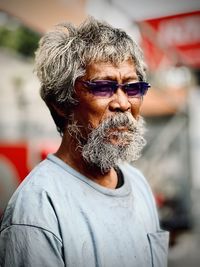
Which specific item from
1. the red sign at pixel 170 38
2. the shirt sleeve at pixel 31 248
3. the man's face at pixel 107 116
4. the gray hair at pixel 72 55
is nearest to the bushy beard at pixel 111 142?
the man's face at pixel 107 116

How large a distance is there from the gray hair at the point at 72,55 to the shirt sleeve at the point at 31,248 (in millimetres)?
701

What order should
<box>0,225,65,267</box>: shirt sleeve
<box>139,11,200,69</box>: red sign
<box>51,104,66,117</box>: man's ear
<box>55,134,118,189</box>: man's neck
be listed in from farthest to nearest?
<box>139,11,200,69</box>: red sign < <box>51,104,66,117</box>: man's ear < <box>55,134,118,189</box>: man's neck < <box>0,225,65,267</box>: shirt sleeve

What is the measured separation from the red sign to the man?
382 centimetres

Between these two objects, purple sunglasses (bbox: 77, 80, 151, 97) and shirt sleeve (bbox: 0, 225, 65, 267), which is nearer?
shirt sleeve (bbox: 0, 225, 65, 267)

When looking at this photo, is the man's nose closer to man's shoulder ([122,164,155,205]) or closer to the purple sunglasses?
Result: the purple sunglasses

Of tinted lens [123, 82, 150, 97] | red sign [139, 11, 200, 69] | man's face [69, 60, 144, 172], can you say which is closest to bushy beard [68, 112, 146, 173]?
man's face [69, 60, 144, 172]

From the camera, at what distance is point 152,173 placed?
9352 millimetres

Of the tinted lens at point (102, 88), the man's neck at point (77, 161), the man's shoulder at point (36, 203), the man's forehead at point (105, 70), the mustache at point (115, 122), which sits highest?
the man's forehead at point (105, 70)

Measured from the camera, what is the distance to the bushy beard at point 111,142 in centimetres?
218

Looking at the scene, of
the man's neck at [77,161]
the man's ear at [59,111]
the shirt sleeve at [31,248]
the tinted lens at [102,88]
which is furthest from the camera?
the man's ear at [59,111]

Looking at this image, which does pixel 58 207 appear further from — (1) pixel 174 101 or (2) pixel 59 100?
(1) pixel 174 101

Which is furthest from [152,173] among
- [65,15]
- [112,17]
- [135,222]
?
[135,222]

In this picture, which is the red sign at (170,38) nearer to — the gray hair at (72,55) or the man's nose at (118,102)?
the gray hair at (72,55)

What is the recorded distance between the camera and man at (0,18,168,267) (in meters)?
1.86
